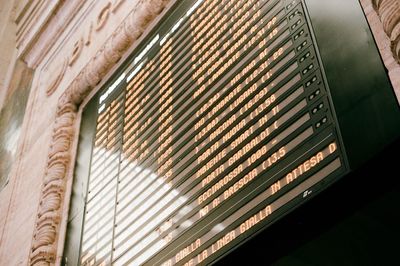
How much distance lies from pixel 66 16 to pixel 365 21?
6367 mm

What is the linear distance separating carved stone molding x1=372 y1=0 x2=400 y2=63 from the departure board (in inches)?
19.9

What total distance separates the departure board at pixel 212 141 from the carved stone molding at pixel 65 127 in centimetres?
49

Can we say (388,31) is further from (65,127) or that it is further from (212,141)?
(65,127)

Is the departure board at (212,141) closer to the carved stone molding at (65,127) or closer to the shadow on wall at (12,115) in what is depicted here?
the carved stone molding at (65,127)

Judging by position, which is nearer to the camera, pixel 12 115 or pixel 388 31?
pixel 388 31

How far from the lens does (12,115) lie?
9.92 m

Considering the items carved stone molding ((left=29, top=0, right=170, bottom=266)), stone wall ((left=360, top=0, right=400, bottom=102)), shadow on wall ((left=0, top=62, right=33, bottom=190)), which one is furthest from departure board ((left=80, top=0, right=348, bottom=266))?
shadow on wall ((left=0, top=62, right=33, bottom=190))

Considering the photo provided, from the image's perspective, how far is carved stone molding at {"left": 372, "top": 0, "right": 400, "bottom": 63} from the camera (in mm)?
3021

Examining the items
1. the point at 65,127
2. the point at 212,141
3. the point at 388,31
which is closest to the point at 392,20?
the point at 388,31

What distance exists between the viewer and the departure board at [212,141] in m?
3.50

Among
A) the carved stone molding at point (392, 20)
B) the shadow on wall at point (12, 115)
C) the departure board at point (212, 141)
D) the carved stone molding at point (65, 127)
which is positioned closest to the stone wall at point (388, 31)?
the carved stone molding at point (392, 20)

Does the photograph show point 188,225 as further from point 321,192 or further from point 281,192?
point 321,192

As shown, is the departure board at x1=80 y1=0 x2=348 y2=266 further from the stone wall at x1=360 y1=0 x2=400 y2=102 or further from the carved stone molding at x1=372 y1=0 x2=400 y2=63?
the carved stone molding at x1=372 y1=0 x2=400 y2=63

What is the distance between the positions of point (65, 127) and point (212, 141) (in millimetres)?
3260
